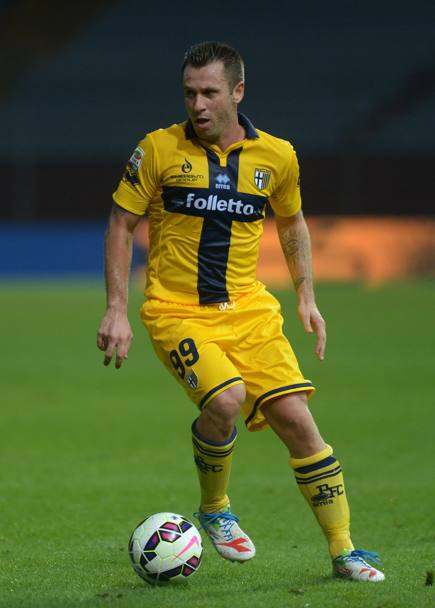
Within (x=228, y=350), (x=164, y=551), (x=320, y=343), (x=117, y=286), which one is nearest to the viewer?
(x=164, y=551)

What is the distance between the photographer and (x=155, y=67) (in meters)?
34.7

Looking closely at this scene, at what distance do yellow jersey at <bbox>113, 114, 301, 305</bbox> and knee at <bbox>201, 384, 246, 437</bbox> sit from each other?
19.5 inches

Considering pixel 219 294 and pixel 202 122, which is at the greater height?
pixel 202 122

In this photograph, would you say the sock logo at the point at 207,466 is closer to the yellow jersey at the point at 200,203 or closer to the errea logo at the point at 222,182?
the yellow jersey at the point at 200,203

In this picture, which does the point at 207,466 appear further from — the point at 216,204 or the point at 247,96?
the point at 247,96

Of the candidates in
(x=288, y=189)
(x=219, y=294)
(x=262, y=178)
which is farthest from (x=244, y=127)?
(x=219, y=294)

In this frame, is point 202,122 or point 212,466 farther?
point 212,466

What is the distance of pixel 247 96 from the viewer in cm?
3403

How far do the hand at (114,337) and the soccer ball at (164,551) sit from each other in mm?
707

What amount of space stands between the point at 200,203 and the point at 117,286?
1.77 ft

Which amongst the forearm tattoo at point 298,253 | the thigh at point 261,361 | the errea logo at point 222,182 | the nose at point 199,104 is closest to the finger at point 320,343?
the thigh at point 261,361

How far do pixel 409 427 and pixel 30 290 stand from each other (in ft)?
53.1

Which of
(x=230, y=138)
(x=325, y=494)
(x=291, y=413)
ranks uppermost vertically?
(x=230, y=138)

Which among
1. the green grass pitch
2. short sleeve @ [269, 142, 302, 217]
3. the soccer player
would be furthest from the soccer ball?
short sleeve @ [269, 142, 302, 217]
